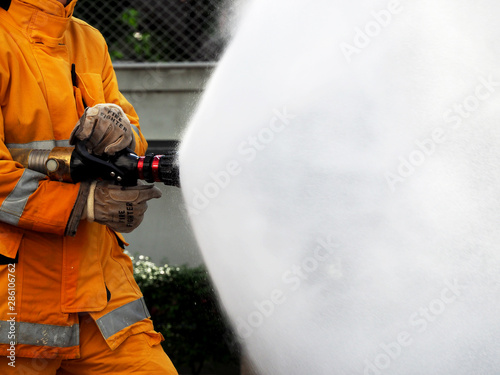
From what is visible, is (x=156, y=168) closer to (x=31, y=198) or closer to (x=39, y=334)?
(x=31, y=198)

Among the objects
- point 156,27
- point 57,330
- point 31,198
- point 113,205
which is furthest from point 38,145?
point 156,27

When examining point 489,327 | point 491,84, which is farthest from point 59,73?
point 489,327

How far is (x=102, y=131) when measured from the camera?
210cm

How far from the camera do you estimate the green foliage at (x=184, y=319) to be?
455cm

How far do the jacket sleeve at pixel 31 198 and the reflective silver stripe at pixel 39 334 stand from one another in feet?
1.11

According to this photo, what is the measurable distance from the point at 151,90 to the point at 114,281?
373 cm

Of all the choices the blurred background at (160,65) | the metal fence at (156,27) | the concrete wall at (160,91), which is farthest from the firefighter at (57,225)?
the metal fence at (156,27)

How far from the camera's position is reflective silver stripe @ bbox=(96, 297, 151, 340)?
223 centimetres

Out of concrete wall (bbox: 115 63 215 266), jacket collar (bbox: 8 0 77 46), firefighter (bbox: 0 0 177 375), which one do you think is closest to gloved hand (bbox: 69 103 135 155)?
firefighter (bbox: 0 0 177 375)

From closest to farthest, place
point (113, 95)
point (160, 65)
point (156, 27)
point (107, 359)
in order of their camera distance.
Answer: point (107, 359) < point (113, 95) < point (160, 65) < point (156, 27)

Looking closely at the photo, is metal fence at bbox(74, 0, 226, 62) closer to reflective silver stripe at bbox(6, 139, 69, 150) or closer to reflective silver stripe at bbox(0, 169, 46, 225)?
reflective silver stripe at bbox(6, 139, 69, 150)

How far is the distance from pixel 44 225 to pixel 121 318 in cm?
48

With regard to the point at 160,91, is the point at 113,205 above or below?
above

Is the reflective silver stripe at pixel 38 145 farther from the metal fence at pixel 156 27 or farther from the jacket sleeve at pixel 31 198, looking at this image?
the metal fence at pixel 156 27
